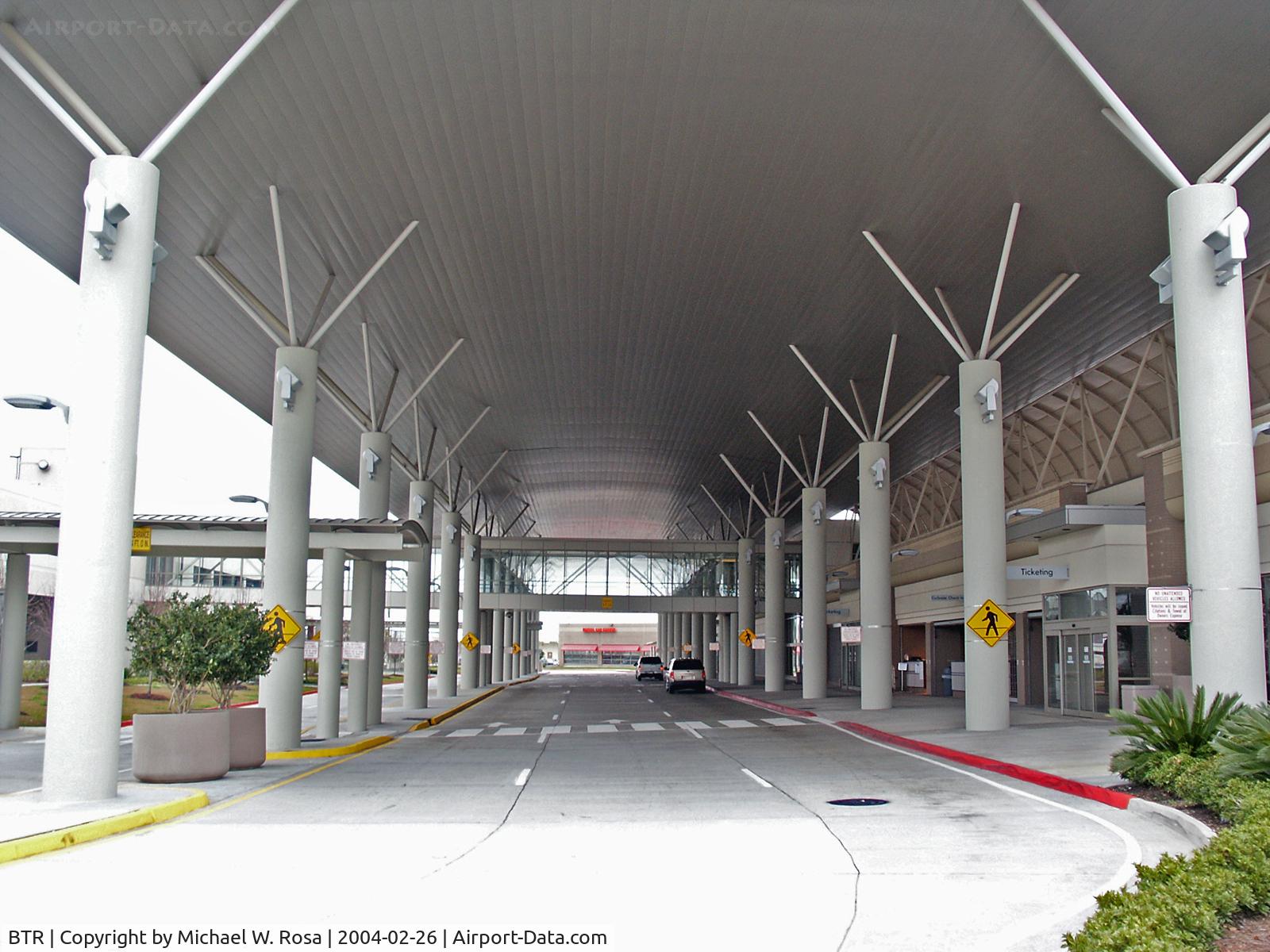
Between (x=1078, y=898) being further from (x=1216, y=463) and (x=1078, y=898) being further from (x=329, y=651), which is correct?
(x=329, y=651)

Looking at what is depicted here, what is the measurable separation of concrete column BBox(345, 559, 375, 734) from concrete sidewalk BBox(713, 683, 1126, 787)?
Result: 12146 millimetres

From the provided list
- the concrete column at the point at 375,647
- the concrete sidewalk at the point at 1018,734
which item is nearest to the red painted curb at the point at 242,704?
the concrete column at the point at 375,647

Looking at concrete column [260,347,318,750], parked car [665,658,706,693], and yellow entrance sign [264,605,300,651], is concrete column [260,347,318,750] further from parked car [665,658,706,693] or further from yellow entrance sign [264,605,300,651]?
parked car [665,658,706,693]

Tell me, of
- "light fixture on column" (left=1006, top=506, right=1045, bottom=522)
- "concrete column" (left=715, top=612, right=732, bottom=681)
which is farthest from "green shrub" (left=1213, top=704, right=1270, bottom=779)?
"concrete column" (left=715, top=612, right=732, bottom=681)

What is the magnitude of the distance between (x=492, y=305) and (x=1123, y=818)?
21206 mm

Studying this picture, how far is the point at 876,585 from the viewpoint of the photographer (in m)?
34.8

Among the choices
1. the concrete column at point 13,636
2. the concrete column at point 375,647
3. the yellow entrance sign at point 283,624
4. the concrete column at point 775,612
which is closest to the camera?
the yellow entrance sign at point 283,624

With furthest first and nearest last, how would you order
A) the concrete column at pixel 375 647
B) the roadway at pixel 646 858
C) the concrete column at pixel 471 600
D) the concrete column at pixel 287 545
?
the concrete column at pixel 471 600 → the concrete column at pixel 375 647 → the concrete column at pixel 287 545 → the roadway at pixel 646 858

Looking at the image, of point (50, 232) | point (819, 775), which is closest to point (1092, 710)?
point (819, 775)

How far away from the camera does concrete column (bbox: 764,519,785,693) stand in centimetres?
5162

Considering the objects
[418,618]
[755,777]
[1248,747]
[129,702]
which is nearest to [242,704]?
[129,702]

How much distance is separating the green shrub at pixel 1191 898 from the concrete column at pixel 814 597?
114 feet

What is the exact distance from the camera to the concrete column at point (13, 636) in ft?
87.2

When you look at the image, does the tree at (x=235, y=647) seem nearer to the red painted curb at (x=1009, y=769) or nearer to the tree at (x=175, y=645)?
the tree at (x=175, y=645)
